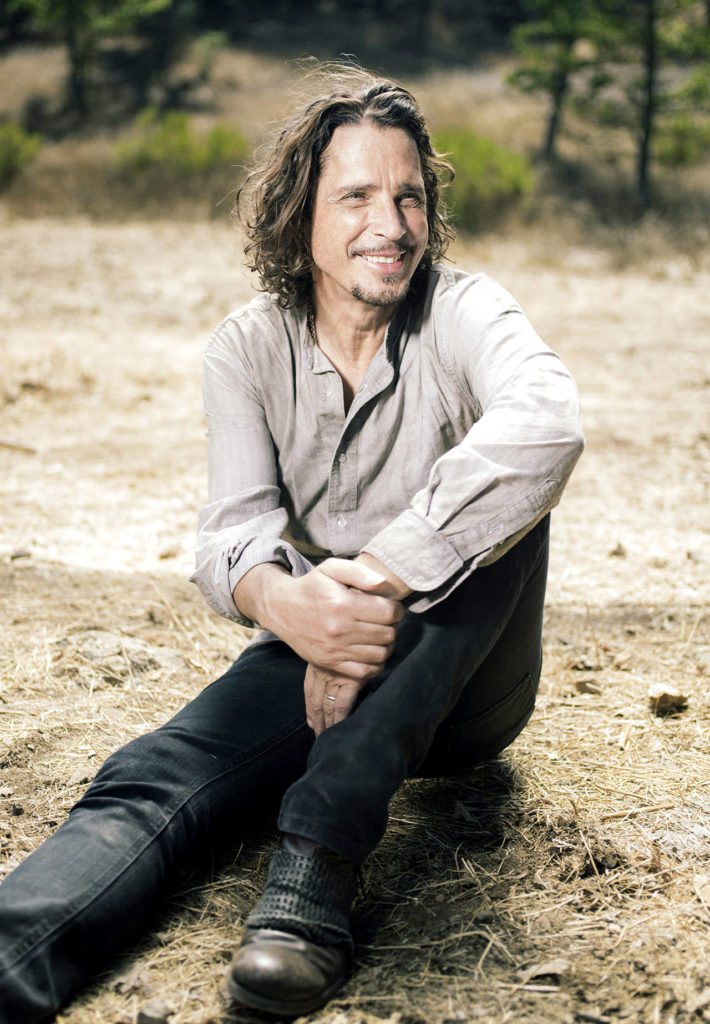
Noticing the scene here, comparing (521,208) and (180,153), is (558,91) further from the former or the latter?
(180,153)

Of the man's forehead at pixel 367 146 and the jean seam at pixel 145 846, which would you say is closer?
the jean seam at pixel 145 846

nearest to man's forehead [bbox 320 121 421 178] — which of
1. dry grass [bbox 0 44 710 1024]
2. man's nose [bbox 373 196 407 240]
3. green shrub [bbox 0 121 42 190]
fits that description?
man's nose [bbox 373 196 407 240]

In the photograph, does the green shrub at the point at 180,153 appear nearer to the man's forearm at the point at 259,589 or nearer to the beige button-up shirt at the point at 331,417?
the beige button-up shirt at the point at 331,417

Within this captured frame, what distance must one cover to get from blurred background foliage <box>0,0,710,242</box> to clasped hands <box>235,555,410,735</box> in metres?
4.23

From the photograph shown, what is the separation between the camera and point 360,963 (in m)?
1.65

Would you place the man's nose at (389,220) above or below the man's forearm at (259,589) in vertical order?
above

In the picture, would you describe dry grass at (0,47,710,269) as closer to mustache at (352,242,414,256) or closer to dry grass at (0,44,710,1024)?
dry grass at (0,44,710,1024)

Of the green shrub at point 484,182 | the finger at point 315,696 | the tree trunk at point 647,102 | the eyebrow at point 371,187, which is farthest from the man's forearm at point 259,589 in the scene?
the tree trunk at point 647,102

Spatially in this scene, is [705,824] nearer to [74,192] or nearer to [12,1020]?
[12,1020]

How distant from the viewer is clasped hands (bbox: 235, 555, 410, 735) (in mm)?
1728

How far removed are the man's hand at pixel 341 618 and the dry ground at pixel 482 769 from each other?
19.1 inches

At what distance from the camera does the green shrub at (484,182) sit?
12.3 metres

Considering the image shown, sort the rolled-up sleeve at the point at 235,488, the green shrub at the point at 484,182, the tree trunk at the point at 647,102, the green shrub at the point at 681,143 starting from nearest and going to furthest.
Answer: the rolled-up sleeve at the point at 235,488 → the green shrub at the point at 484,182 → the tree trunk at the point at 647,102 → the green shrub at the point at 681,143

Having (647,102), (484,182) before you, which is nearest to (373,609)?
(484,182)
